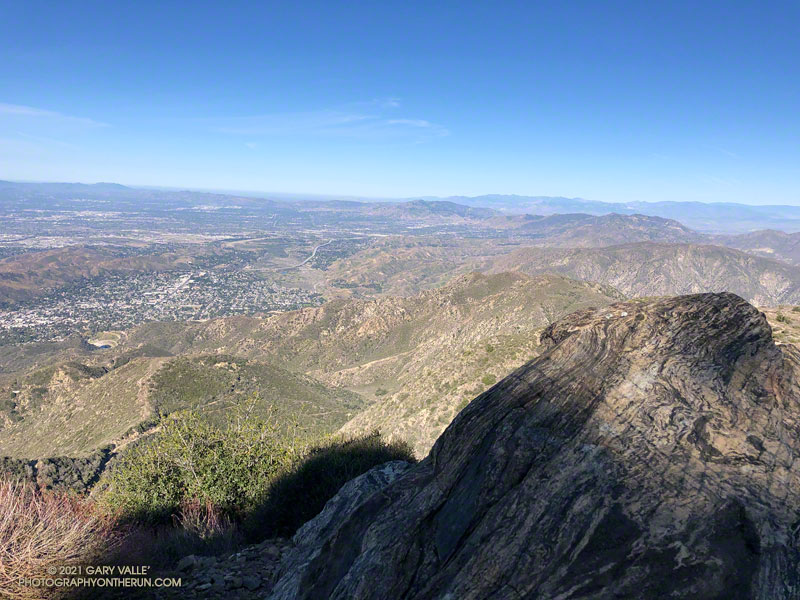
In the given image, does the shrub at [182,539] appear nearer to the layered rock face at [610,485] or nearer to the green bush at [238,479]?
the green bush at [238,479]

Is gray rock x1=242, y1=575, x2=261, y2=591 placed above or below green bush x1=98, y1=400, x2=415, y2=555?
above

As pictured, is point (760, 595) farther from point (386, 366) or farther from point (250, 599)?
point (386, 366)

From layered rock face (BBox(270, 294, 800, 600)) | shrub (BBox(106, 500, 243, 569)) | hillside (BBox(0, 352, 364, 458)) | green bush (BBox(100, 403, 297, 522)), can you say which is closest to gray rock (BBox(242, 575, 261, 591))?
layered rock face (BBox(270, 294, 800, 600))

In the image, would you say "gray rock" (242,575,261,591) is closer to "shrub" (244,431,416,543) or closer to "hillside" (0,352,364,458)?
"shrub" (244,431,416,543)

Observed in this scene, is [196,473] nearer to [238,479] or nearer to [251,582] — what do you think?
[238,479]

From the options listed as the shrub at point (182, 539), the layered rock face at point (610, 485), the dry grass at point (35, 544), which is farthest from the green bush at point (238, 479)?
the layered rock face at point (610, 485)
